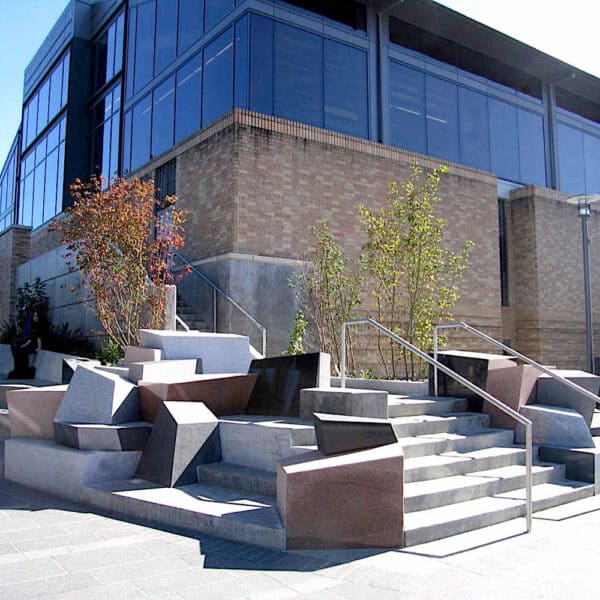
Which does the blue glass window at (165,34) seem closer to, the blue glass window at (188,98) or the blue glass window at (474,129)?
the blue glass window at (188,98)

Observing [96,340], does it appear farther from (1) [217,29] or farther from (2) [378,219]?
(1) [217,29]

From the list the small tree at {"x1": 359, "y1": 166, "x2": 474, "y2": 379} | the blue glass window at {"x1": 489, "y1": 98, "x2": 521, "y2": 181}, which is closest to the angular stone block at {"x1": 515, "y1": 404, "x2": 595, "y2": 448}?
the small tree at {"x1": 359, "y1": 166, "x2": 474, "y2": 379}

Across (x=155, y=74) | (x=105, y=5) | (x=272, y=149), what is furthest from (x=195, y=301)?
(x=105, y=5)

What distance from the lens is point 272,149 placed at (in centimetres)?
1359

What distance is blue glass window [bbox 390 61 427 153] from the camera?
55.5ft

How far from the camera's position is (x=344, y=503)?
4.62 meters

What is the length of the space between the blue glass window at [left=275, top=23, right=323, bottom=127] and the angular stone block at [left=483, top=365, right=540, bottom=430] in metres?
8.81

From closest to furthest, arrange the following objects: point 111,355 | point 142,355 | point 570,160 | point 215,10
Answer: point 142,355 < point 111,355 < point 215,10 < point 570,160

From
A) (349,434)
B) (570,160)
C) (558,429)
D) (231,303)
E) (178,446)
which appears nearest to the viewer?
(349,434)

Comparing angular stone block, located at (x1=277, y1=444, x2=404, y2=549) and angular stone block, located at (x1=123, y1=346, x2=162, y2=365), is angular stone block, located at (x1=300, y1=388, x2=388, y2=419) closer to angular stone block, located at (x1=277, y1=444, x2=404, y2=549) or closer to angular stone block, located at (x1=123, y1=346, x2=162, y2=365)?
angular stone block, located at (x1=277, y1=444, x2=404, y2=549)

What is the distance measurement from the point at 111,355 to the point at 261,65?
25.7 feet

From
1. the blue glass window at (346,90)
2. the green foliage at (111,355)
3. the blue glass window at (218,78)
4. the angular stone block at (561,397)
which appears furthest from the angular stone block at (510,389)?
the blue glass window at (218,78)

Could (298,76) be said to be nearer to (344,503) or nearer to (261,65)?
(261,65)

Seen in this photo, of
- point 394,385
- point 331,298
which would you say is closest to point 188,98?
point 331,298
